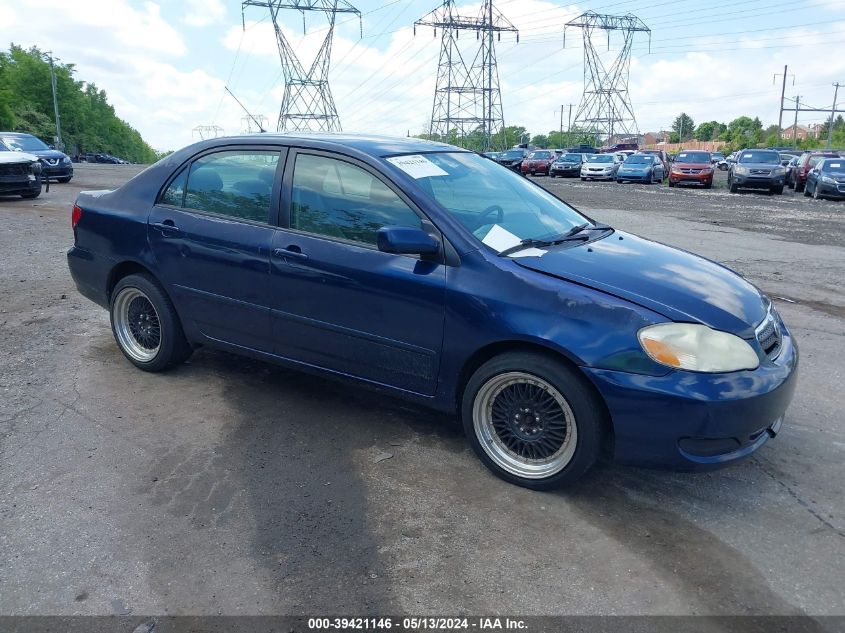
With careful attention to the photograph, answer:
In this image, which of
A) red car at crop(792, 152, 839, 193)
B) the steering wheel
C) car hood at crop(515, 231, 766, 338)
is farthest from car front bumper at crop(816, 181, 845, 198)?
the steering wheel

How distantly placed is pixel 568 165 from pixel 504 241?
35.5m

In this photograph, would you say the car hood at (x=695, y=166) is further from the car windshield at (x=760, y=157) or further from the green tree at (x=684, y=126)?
the green tree at (x=684, y=126)

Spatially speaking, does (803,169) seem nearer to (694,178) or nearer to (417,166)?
(694,178)

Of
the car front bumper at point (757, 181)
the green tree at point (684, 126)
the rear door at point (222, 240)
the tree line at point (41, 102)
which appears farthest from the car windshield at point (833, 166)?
the green tree at point (684, 126)

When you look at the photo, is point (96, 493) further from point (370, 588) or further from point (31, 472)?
point (370, 588)

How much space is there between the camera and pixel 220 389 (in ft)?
15.5

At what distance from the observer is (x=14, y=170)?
15.9 meters

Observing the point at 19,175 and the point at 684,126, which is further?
the point at 684,126

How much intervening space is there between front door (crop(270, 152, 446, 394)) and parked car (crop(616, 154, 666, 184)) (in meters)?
29.5

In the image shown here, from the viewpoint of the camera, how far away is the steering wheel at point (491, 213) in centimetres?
379

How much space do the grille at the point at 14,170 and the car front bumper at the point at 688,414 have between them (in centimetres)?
1651

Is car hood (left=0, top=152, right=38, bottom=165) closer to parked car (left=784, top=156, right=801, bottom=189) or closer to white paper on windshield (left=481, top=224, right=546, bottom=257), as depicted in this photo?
white paper on windshield (left=481, top=224, right=546, bottom=257)

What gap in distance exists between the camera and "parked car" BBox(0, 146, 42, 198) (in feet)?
51.4

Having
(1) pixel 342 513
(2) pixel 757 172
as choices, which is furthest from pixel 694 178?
(1) pixel 342 513
